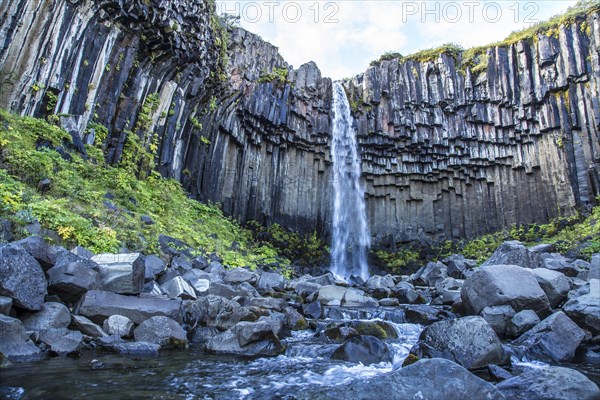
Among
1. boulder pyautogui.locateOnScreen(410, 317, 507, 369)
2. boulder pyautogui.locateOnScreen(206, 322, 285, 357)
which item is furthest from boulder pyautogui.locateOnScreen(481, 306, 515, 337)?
boulder pyautogui.locateOnScreen(206, 322, 285, 357)

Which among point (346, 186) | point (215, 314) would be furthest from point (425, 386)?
point (346, 186)

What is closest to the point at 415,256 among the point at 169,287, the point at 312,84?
the point at 312,84

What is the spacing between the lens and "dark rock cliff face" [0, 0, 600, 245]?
16922 millimetres

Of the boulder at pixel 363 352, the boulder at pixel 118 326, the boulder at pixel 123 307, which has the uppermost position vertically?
the boulder at pixel 123 307

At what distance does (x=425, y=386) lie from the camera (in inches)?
140

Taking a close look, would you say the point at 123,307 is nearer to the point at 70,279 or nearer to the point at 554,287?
the point at 70,279

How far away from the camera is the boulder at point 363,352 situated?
5.53m

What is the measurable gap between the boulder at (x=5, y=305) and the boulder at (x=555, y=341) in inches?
279

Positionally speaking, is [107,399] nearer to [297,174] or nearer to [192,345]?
[192,345]

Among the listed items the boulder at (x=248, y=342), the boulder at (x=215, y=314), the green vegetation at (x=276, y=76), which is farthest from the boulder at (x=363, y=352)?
the green vegetation at (x=276, y=76)

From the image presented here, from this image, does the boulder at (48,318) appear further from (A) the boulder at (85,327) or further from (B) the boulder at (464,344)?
(B) the boulder at (464,344)

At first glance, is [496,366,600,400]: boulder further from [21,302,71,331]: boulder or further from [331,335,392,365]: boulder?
[21,302,71,331]: boulder

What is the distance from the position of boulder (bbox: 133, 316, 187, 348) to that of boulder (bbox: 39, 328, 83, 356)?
Answer: 90 centimetres

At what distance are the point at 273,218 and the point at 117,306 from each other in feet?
63.1
